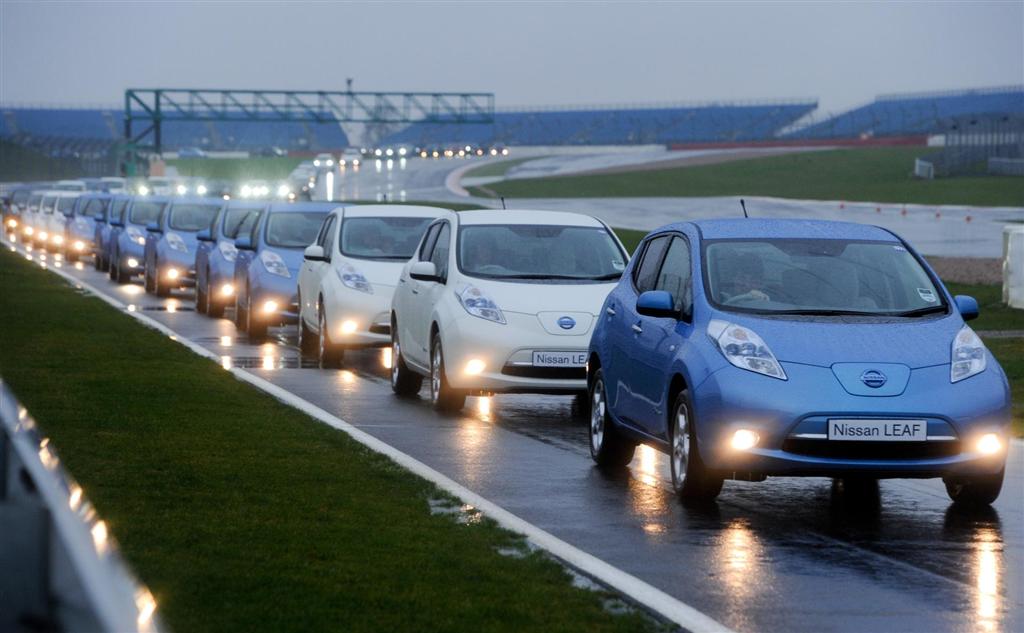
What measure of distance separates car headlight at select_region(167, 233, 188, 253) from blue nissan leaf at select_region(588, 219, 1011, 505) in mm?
21686

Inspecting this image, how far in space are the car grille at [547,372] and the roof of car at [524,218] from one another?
181 centimetres

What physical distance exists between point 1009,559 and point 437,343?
23.1 ft

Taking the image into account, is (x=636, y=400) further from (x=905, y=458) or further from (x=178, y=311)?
(x=178, y=311)

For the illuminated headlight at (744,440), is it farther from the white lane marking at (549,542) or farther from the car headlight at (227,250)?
the car headlight at (227,250)

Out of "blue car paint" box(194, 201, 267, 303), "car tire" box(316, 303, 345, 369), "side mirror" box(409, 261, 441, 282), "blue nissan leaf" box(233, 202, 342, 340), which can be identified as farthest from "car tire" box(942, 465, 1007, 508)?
"blue car paint" box(194, 201, 267, 303)

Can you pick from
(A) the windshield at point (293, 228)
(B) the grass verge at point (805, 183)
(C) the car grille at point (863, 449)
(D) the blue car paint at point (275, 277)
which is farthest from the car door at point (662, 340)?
(B) the grass verge at point (805, 183)

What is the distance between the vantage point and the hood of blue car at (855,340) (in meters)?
9.57

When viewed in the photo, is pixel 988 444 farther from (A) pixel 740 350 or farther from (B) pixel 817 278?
(B) pixel 817 278

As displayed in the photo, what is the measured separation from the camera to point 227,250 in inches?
1057

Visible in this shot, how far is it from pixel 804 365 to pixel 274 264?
46.7ft

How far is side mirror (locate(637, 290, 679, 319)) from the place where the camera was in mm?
10297

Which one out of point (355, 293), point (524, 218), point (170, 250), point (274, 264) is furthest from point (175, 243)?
point (524, 218)

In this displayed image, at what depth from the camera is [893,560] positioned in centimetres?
841

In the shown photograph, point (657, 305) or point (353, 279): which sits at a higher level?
point (657, 305)
